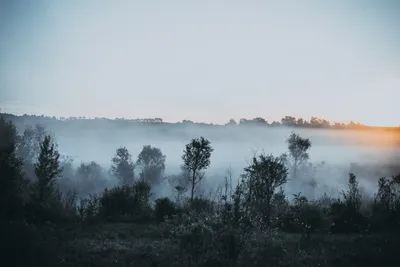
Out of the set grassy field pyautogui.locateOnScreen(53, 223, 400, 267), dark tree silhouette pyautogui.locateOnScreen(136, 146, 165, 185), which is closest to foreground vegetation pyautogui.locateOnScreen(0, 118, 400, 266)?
grassy field pyautogui.locateOnScreen(53, 223, 400, 267)

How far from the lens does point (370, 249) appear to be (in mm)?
18391

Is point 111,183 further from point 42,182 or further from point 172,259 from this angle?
point 172,259

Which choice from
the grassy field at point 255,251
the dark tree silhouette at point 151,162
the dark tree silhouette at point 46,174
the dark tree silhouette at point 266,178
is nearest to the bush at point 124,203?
the dark tree silhouette at point 46,174

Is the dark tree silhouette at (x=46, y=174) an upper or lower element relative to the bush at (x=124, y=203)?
upper

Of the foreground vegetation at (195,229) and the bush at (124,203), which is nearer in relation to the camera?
the foreground vegetation at (195,229)

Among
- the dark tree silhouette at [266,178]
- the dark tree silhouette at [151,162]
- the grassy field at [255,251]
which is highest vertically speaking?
the dark tree silhouette at [266,178]

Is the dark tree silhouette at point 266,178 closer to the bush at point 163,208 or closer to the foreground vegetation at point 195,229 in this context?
the foreground vegetation at point 195,229

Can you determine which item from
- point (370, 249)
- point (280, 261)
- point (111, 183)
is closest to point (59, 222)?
point (280, 261)

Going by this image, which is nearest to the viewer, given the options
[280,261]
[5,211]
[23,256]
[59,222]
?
[23,256]

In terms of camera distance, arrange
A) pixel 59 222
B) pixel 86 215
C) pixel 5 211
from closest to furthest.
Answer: pixel 5 211 < pixel 59 222 < pixel 86 215

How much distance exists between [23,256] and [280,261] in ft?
36.8

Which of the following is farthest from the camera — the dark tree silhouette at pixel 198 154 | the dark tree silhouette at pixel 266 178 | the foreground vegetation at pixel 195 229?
the dark tree silhouette at pixel 198 154

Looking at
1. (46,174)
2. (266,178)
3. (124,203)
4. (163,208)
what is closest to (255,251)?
(266,178)

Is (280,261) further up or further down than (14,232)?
further down
